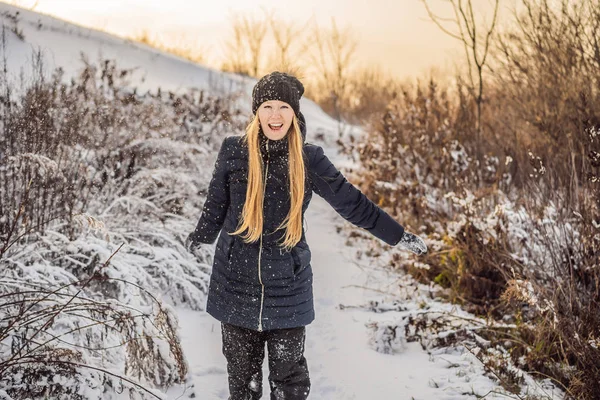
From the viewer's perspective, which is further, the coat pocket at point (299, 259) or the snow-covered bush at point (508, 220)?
the snow-covered bush at point (508, 220)

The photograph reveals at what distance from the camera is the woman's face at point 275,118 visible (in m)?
2.22

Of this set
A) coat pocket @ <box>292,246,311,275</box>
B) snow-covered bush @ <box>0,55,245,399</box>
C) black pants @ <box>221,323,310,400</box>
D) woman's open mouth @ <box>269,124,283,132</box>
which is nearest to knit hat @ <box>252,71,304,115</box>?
woman's open mouth @ <box>269,124,283,132</box>

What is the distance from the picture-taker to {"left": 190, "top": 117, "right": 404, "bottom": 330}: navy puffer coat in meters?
2.16

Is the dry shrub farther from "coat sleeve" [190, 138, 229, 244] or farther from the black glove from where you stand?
"coat sleeve" [190, 138, 229, 244]

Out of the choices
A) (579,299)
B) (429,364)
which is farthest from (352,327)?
(579,299)

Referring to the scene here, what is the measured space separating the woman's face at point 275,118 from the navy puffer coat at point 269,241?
34 mm

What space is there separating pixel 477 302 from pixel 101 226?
3.00 meters

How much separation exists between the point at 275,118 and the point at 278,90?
0.42ft

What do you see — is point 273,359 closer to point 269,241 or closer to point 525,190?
point 269,241

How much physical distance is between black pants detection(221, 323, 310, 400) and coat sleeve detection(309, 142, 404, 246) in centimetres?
55

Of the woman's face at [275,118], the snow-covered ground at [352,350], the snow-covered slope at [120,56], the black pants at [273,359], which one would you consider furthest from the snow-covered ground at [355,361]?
the snow-covered slope at [120,56]

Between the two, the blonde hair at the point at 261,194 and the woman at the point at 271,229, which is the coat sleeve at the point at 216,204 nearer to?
the woman at the point at 271,229

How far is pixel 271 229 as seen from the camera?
2191mm

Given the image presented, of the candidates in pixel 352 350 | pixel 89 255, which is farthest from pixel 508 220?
pixel 89 255
